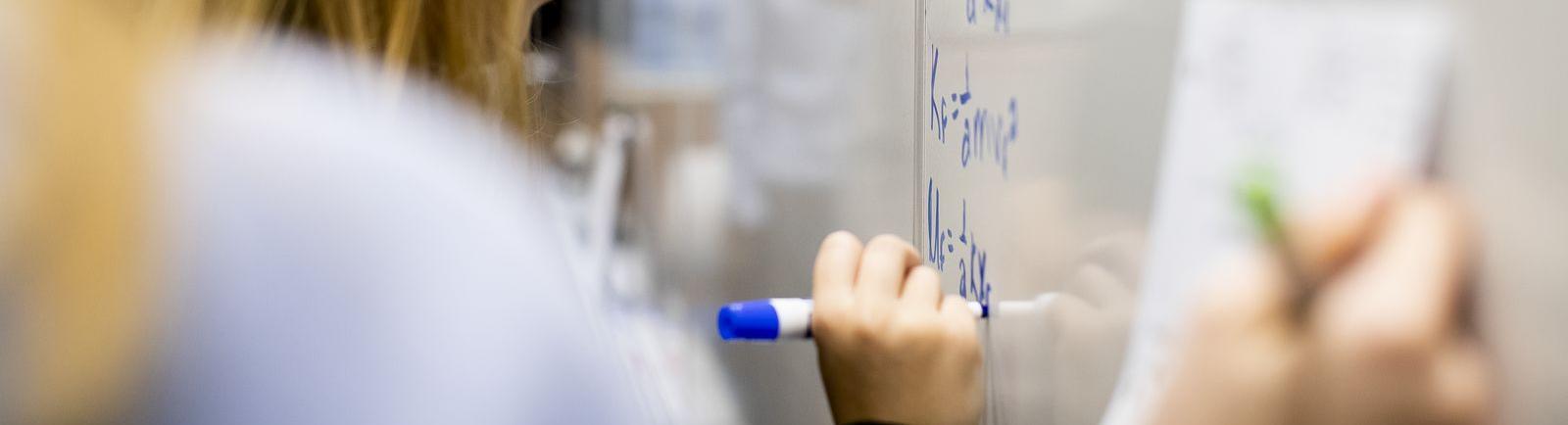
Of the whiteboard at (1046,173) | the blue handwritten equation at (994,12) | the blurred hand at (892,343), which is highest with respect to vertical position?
the blue handwritten equation at (994,12)

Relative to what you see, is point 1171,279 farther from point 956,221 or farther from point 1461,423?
point 956,221

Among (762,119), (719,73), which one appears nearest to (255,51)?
(762,119)

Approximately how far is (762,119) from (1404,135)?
1.03 m

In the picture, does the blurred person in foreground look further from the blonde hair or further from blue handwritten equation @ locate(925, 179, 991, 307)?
blue handwritten equation @ locate(925, 179, 991, 307)

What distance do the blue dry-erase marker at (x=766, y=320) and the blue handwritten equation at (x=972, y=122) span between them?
11 centimetres

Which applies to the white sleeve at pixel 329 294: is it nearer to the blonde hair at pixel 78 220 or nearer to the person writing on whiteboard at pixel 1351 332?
the blonde hair at pixel 78 220

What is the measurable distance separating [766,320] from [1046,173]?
0.14 metres

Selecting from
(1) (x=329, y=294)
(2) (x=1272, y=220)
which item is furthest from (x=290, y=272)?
(2) (x=1272, y=220)

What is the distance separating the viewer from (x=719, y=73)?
5.39ft

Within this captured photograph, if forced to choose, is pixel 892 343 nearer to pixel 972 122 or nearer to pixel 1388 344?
pixel 972 122

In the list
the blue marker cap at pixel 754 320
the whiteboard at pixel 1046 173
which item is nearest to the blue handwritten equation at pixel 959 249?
the whiteboard at pixel 1046 173

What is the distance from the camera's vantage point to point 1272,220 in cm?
32

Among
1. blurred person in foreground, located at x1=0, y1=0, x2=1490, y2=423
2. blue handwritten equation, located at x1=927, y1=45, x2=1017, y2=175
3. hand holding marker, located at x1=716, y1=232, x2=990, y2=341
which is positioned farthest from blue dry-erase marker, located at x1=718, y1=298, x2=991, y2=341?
blurred person in foreground, located at x1=0, y1=0, x2=1490, y2=423

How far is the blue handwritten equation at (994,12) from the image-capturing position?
1.78ft
